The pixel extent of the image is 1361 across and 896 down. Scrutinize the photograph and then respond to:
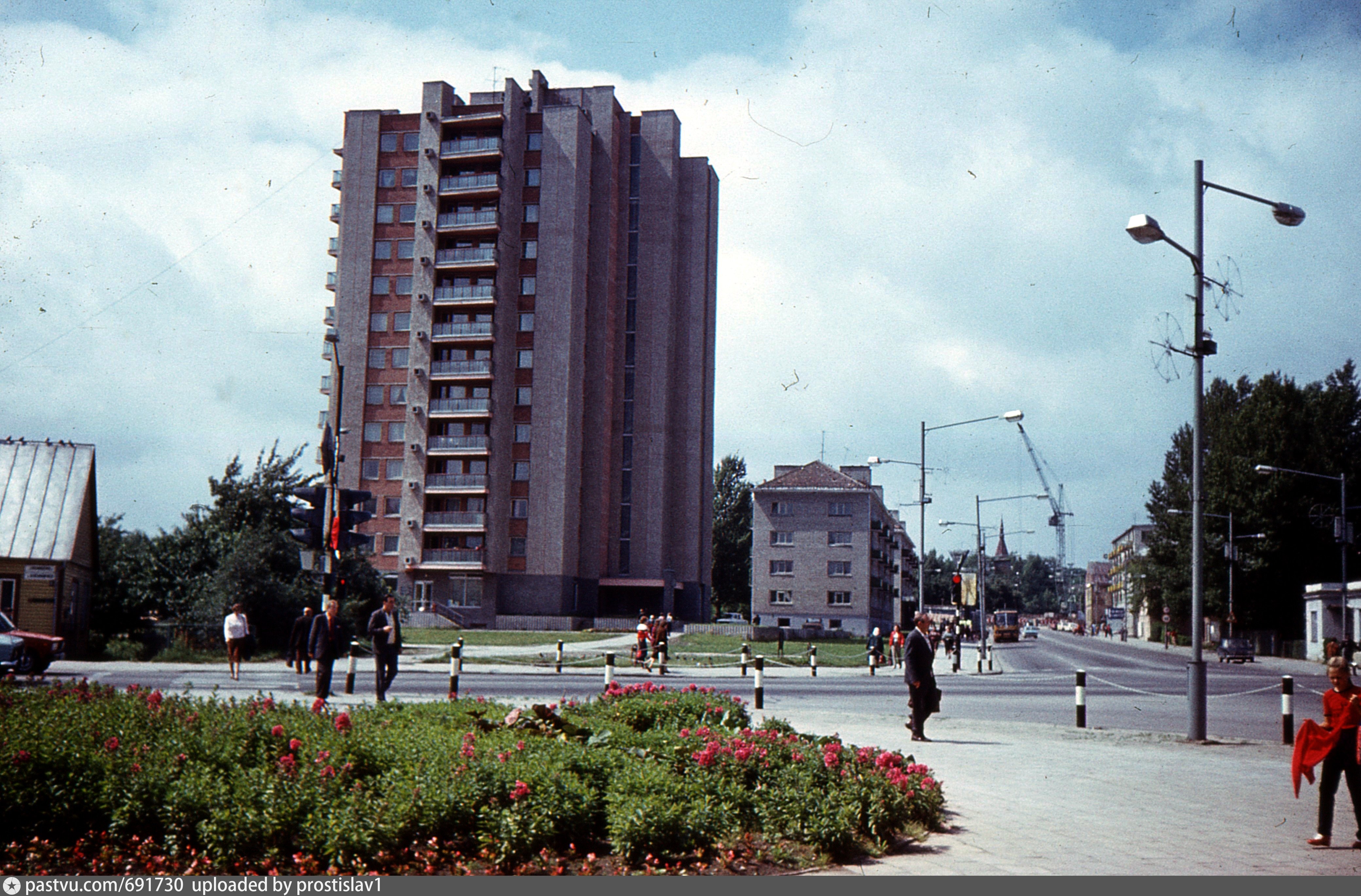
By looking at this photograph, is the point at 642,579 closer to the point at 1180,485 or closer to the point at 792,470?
the point at 792,470

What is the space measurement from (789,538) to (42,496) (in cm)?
5996

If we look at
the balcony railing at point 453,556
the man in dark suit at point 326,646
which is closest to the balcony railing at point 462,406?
the balcony railing at point 453,556

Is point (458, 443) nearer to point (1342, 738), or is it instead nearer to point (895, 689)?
point (895, 689)

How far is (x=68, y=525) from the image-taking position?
35.3 meters

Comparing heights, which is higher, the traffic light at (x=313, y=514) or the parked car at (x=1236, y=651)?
the traffic light at (x=313, y=514)

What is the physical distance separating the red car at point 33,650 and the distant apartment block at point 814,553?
215 feet

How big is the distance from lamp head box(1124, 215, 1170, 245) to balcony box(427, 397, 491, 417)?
56.5m

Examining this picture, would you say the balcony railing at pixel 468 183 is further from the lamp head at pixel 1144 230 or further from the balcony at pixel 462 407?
the lamp head at pixel 1144 230

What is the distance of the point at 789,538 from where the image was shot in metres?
87.9

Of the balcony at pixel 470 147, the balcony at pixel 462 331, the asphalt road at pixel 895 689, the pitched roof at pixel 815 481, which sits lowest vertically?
the asphalt road at pixel 895 689

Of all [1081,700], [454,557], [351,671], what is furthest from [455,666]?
[454,557]

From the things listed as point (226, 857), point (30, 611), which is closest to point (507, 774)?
point (226, 857)

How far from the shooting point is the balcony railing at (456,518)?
2709 inches

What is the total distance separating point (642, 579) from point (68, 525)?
4230 cm
